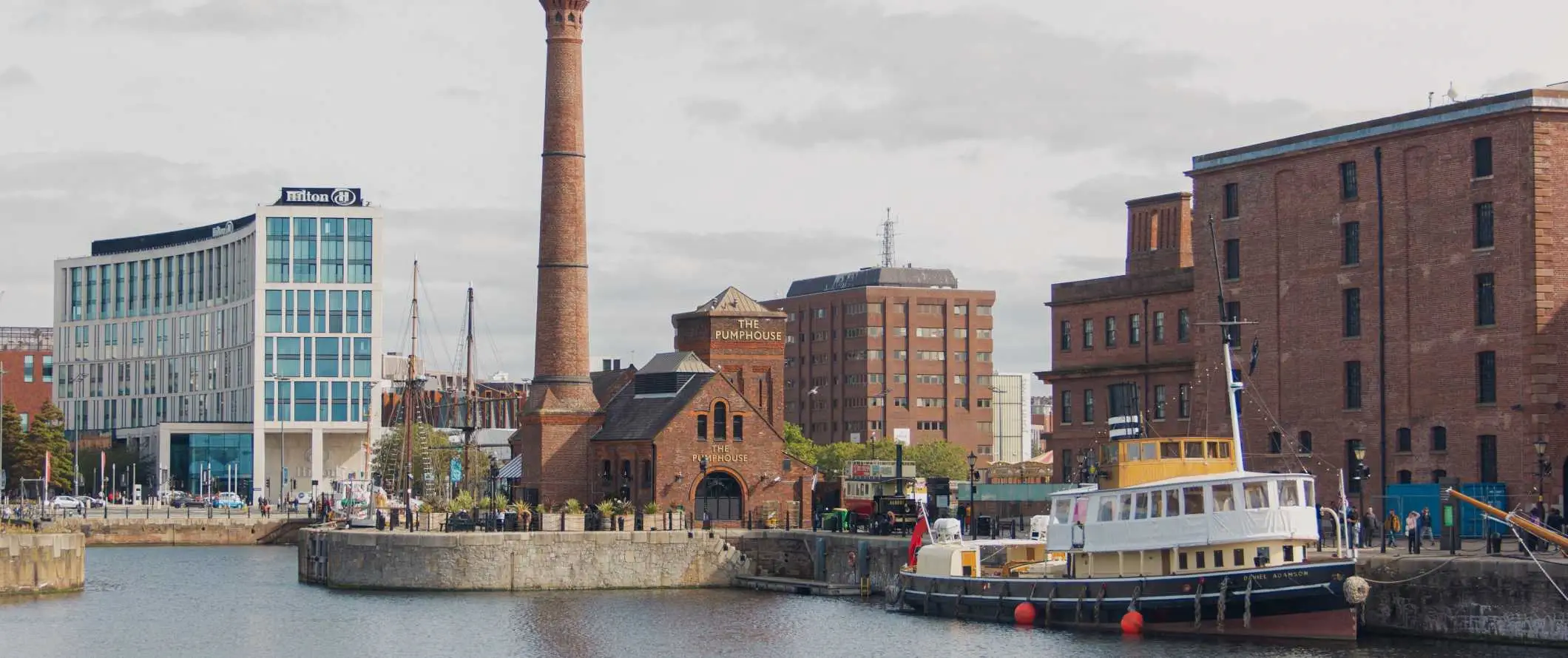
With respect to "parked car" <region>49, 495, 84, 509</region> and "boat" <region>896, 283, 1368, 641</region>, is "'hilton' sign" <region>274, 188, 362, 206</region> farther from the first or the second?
"boat" <region>896, 283, 1368, 641</region>

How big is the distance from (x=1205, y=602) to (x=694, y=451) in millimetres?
36775

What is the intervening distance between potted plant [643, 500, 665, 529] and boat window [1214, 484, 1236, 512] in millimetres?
32315

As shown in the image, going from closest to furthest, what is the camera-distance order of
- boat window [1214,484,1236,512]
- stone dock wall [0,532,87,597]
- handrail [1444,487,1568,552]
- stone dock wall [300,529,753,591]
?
handrail [1444,487,1568,552]
boat window [1214,484,1236,512]
stone dock wall [0,532,87,597]
stone dock wall [300,529,753,591]

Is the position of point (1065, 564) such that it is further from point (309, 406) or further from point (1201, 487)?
point (309, 406)

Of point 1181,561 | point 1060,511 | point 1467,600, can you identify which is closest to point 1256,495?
point 1181,561

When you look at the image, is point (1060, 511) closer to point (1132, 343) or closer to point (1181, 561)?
point (1181, 561)

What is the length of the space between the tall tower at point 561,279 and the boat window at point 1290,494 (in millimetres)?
42653

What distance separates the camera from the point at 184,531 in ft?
411

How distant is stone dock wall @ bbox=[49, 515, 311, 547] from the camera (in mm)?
123375

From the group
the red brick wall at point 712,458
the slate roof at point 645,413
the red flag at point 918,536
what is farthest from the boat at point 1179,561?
the slate roof at point 645,413

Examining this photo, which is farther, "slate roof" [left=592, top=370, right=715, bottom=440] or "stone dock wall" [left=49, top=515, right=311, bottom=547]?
"stone dock wall" [left=49, top=515, right=311, bottom=547]

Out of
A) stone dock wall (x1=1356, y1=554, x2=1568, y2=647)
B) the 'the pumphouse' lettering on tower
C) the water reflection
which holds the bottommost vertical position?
the water reflection

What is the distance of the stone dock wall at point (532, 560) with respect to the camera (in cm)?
7938

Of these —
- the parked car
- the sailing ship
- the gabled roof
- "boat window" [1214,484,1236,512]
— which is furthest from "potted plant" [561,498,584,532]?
the parked car
